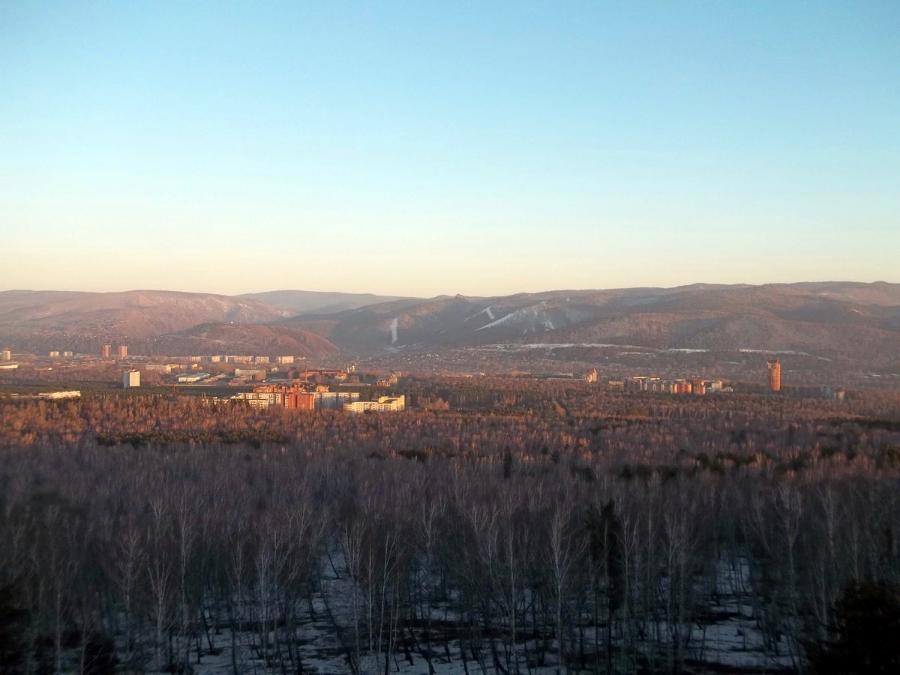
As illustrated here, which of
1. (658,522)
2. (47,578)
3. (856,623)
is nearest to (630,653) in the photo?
(658,522)

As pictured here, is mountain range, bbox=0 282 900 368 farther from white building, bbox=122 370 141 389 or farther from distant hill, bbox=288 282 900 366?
white building, bbox=122 370 141 389

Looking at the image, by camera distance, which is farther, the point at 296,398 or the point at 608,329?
the point at 608,329

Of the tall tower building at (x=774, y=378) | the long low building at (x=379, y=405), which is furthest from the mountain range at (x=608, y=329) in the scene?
the long low building at (x=379, y=405)

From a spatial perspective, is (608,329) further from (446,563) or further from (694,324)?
(446,563)

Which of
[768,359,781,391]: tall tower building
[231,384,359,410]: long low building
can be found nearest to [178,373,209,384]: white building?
[231,384,359,410]: long low building

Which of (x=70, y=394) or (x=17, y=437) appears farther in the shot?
(x=70, y=394)

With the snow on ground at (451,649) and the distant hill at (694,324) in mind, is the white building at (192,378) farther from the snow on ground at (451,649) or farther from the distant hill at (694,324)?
the snow on ground at (451,649)

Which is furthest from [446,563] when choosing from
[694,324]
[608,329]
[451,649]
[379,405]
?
[608,329]

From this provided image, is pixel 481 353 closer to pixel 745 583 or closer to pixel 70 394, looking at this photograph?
pixel 70 394

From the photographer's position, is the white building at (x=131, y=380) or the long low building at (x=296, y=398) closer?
the long low building at (x=296, y=398)
